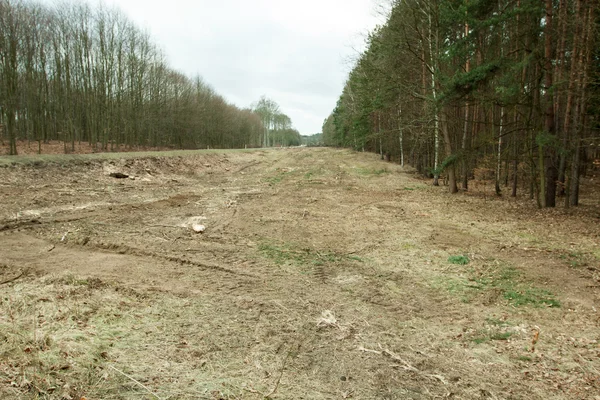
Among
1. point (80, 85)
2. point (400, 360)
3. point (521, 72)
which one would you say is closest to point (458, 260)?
point (400, 360)

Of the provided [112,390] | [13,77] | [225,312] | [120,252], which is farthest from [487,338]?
[13,77]

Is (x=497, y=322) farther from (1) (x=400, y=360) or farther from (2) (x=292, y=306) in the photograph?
(2) (x=292, y=306)

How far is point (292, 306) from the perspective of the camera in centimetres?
469

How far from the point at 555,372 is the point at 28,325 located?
5600 mm

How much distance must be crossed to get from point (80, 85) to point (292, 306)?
121 ft

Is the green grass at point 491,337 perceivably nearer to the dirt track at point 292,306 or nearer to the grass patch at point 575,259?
the dirt track at point 292,306

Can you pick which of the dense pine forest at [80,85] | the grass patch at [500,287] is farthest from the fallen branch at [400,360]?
the dense pine forest at [80,85]

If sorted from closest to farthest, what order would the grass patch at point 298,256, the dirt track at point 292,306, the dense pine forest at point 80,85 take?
the dirt track at point 292,306 < the grass patch at point 298,256 < the dense pine forest at point 80,85

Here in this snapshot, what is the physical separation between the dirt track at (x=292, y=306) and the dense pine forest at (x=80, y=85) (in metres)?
17.8

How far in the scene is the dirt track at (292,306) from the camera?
10.1 ft

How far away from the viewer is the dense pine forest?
22784 mm

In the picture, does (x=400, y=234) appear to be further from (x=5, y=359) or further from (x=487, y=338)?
(x=5, y=359)

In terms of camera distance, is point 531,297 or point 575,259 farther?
point 575,259

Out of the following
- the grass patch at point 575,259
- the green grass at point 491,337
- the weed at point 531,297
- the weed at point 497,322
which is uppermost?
the grass patch at point 575,259
